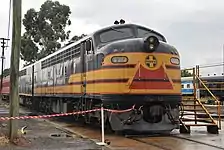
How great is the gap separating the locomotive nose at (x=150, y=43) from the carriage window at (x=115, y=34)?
1.37 metres

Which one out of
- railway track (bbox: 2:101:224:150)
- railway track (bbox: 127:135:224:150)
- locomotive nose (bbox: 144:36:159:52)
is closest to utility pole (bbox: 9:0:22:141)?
railway track (bbox: 2:101:224:150)

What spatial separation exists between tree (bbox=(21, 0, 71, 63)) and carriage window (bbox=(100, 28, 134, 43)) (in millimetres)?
43749

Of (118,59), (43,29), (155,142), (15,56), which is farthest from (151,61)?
(43,29)

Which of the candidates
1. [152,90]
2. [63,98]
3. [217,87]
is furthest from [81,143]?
[217,87]

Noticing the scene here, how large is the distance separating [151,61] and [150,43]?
0.56 metres

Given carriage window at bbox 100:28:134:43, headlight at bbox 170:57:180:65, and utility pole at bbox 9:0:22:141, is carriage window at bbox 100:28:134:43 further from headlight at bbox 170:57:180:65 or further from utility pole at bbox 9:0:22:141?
utility pole at bbox 9:0:22:141

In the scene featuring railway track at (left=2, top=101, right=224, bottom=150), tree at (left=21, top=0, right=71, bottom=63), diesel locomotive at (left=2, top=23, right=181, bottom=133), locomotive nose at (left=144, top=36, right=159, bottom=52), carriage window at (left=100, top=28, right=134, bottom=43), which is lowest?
railway track at (left=2, top=101, right=224, bottom=150)

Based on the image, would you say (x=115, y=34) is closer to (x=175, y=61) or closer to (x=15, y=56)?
(x=175, y=61)

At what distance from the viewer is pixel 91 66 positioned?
13.6 m

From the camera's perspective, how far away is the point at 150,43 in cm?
1218

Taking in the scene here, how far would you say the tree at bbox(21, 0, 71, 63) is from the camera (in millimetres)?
57656

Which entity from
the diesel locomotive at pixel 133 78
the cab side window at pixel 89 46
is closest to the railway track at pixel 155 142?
the diesel locomotive at pixel 133 78

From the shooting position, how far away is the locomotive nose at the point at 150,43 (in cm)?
1216

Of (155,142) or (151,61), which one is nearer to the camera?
(155,142)
